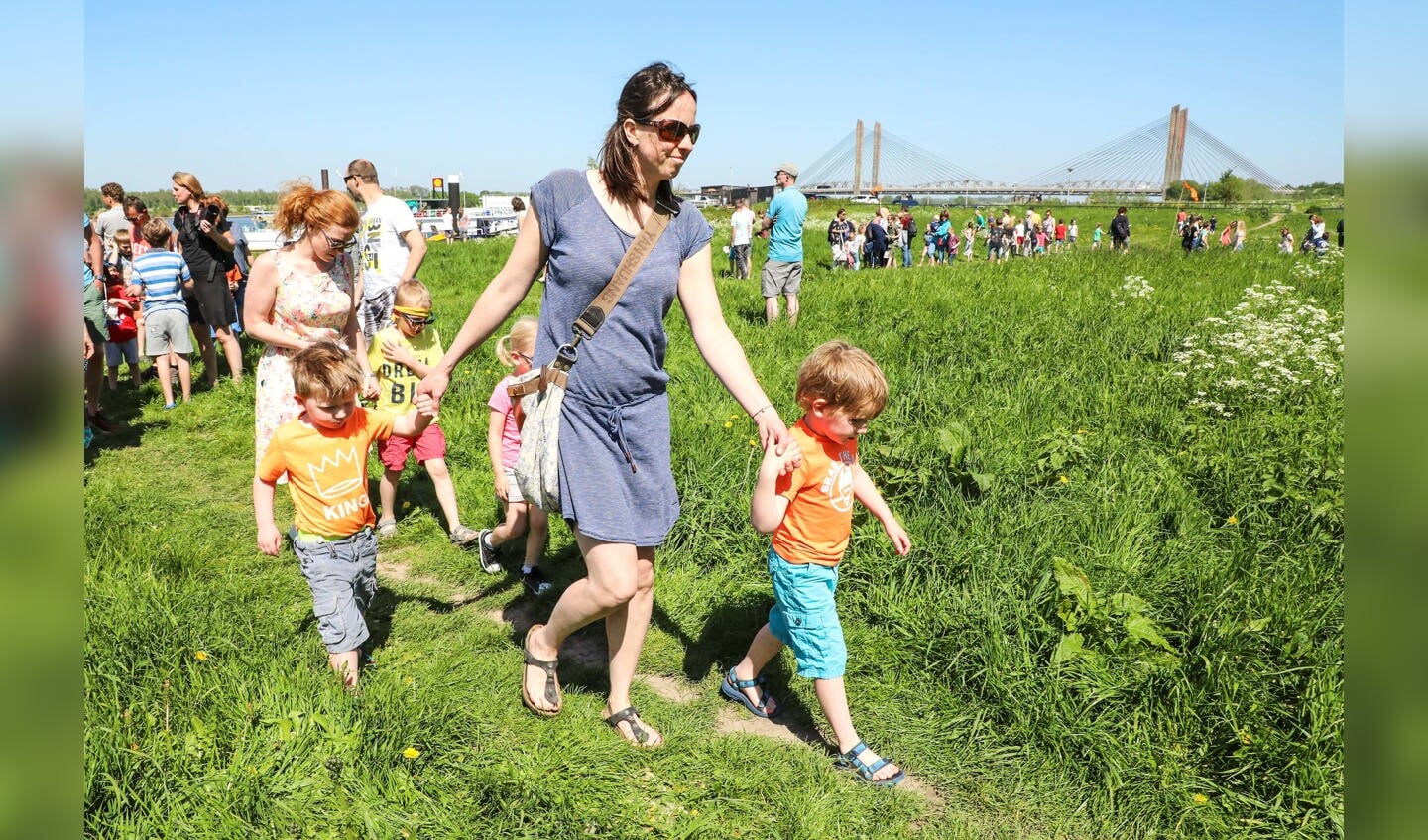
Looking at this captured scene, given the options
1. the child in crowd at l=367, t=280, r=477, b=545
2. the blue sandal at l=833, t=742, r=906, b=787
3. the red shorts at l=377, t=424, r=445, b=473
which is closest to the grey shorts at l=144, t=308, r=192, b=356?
the child in crowd at l=367, t=280, r=477, b=545

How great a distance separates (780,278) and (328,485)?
7304 millimetres

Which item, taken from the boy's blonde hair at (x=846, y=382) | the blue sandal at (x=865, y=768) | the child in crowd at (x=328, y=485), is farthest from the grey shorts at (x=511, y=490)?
the blue sandal at (x=865, y=768)

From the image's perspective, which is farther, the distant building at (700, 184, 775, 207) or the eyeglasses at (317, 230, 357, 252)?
the distant building at (700, 184, 775, 207)

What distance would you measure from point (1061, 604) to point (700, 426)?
8.75 feet

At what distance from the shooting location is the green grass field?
275cm

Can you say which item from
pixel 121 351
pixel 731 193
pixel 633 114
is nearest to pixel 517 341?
pixel 633 114

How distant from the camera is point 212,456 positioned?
6734 mm

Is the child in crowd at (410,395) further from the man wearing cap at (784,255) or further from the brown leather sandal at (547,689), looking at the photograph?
the man wearing cap at (784,255)

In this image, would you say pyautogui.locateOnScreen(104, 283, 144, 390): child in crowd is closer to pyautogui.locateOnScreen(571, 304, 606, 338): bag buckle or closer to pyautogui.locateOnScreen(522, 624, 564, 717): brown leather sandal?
pyautogui.locateOnScreen(522, 624, 564, 717): brown leather sandal

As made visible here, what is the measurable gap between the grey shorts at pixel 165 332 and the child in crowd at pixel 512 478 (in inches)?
198

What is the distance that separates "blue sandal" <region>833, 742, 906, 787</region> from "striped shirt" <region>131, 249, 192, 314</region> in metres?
7.56

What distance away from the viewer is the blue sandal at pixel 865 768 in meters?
3.05

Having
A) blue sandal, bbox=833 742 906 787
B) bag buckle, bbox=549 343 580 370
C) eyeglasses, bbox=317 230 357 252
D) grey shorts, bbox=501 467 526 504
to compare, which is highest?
eyeglasses, bbox=317 230 357 252

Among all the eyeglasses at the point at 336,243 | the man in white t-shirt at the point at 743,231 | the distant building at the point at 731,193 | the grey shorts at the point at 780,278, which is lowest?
the eyeglasses at the point at 336,243
